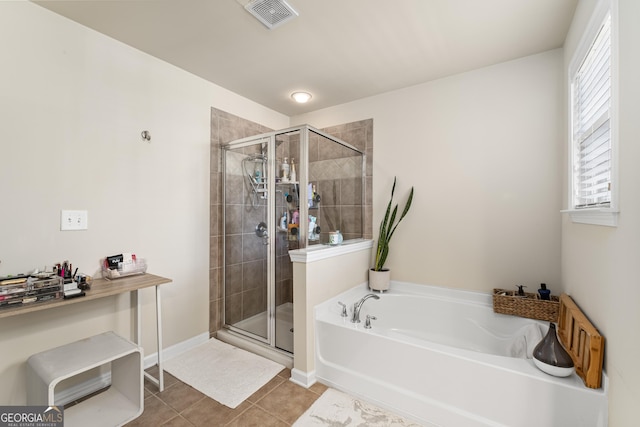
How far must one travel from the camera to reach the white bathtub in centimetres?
130

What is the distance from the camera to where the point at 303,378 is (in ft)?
6.37

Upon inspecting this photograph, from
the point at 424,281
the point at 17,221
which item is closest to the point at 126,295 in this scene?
the point at 17,221

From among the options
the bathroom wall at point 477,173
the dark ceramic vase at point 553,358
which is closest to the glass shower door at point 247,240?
the bathroom wall at point 477,173

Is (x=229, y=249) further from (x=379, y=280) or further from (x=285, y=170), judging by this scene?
(x=379, y=280)

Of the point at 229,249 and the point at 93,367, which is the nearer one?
the point at 93,367

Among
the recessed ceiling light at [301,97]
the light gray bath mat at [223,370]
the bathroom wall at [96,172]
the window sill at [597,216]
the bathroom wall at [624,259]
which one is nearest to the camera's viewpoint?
the bathroom wall at [624,259]

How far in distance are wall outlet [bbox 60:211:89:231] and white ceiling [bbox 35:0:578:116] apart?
1.27 meters

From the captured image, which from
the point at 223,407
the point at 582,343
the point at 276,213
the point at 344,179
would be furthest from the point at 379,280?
the point at 223,407

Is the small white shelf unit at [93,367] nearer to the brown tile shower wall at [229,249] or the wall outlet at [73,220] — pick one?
the wall outlet at [73,220]

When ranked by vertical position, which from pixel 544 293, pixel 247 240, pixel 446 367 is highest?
pixel 247 240

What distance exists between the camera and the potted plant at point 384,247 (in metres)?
2.59

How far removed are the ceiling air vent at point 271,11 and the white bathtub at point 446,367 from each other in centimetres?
204

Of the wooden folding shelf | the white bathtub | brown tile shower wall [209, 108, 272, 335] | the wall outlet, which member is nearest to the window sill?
the wooden folding shelf

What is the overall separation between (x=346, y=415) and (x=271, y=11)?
2531mm
